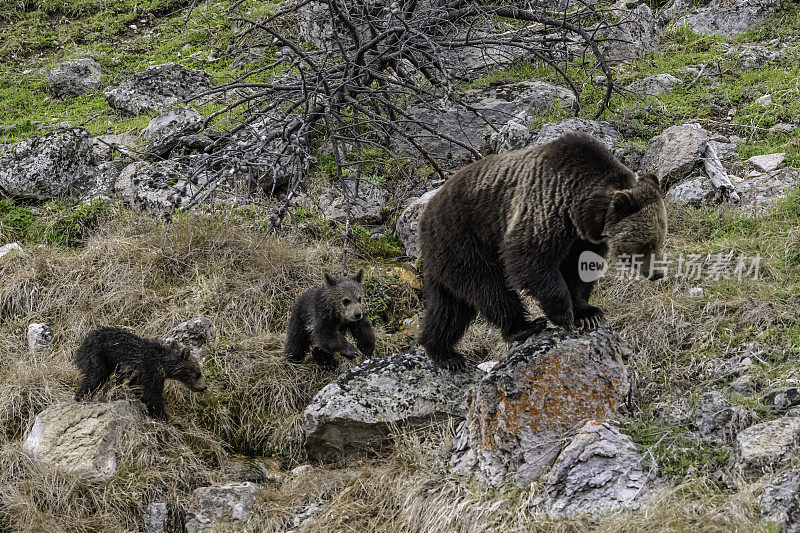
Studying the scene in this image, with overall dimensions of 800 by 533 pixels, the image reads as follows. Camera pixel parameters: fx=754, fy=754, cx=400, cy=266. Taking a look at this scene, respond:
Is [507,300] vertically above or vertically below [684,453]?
above

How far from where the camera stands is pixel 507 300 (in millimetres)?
5422

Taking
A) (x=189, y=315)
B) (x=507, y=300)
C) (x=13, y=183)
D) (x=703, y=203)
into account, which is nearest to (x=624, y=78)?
(x=703, y=203)

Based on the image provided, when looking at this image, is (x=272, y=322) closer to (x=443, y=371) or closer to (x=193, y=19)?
(x=443, y=371)

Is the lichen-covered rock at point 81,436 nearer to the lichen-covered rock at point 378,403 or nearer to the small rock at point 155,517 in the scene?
the small rock at point 155,517

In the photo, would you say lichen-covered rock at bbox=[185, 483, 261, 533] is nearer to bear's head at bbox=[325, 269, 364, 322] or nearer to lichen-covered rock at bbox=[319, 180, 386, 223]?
bear's head at bbox=[325, 269, 364, 322]

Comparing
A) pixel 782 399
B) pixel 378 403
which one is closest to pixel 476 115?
pixel 378 403

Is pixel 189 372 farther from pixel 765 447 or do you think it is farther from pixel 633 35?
pixel 633 35

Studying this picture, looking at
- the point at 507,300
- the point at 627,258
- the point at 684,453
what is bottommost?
the point at 684,453

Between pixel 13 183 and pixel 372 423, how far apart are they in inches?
236

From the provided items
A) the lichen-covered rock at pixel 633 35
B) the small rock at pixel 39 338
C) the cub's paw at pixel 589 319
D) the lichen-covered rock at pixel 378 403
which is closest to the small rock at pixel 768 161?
the lichen-covered rock at pixel 633 35

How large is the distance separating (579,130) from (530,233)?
3597mm

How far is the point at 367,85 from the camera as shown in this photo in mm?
8883

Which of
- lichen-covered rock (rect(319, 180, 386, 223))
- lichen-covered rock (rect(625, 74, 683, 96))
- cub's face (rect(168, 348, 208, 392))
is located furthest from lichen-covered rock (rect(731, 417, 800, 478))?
lichen-covered rock (rect(625, 74, 683, 96))

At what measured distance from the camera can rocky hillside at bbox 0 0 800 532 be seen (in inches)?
181
